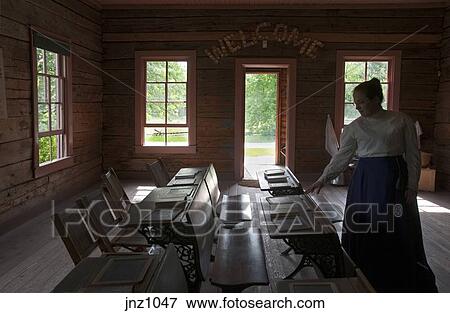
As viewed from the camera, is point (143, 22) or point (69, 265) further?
point (143, 22)

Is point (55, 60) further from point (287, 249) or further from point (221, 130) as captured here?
point (287, 249)

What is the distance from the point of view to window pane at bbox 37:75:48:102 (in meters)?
6.20

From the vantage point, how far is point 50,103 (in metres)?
6.57

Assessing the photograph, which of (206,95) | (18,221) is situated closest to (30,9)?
(18,221)

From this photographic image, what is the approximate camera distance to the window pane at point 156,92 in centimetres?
882

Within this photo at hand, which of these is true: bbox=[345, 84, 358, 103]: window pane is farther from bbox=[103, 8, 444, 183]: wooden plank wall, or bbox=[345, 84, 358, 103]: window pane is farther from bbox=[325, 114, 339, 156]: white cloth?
bbox=[325, 114, 339, 156]: white cloth

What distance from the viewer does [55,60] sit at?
265 inches

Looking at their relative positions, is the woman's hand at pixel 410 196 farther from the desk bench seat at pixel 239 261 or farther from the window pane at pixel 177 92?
the window pane at pixel 177 92

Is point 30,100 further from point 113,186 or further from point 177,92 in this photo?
point 177,92

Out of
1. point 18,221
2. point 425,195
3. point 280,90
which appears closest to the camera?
point 18,221

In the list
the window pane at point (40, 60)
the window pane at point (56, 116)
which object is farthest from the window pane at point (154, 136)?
the window pane at point (40, 60)

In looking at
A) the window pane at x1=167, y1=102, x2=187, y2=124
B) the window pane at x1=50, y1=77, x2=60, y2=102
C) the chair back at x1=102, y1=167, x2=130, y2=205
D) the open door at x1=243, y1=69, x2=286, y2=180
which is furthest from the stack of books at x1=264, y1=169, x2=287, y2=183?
the open door at x1=243, y1=69, x2=286, y2=180

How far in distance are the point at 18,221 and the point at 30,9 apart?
2.54 meters
